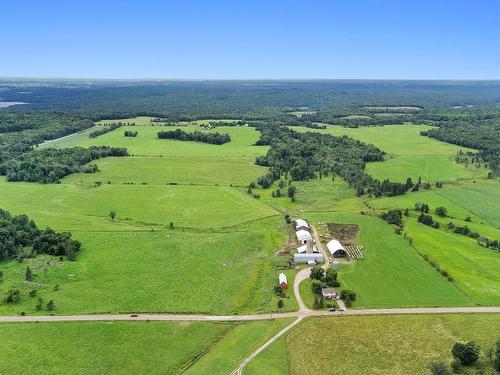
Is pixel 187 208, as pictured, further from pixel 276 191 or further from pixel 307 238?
pixel 307 238

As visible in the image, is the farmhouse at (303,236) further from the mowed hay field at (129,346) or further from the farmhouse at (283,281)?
the mowed hay field at (129,346)

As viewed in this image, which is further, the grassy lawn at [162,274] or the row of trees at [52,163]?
the row of trees at [52,163]

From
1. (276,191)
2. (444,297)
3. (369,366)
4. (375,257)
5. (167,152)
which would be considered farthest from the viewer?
(167,152)

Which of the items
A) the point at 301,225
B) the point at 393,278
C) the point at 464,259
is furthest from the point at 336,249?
the point at 464,259

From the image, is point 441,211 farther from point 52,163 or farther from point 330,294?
point 52,163

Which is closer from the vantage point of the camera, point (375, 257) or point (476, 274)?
point (476, 274)

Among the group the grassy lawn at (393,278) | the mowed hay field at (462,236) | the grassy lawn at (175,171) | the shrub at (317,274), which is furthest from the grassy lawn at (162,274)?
the grassy lawn at (175,171)

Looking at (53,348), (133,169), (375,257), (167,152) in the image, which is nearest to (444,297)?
(375,257)
